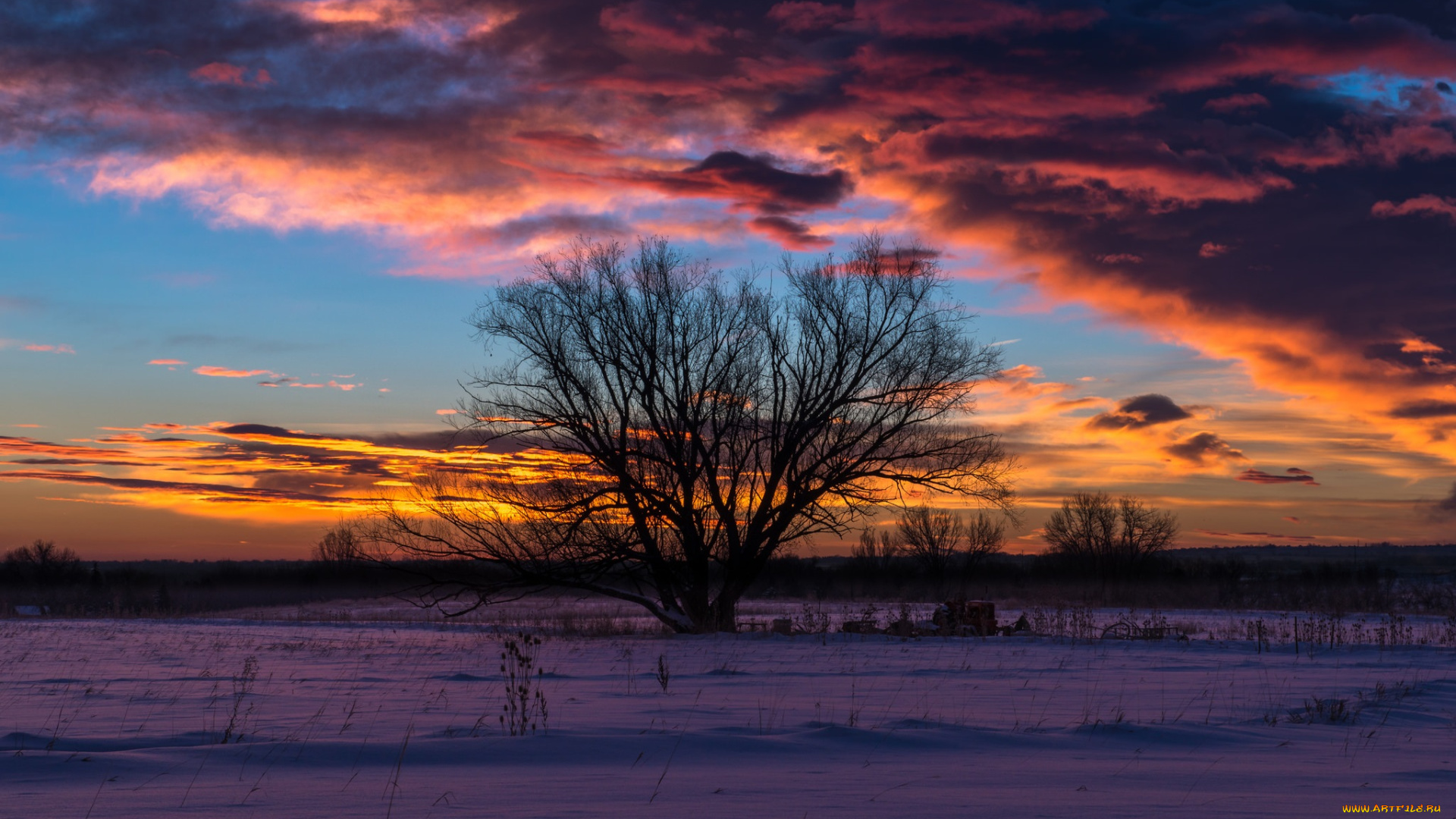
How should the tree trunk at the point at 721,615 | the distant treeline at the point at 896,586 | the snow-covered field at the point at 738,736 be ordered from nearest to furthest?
the snow-covered field at the point at 738,736, the tree trunk at the point at 721,615, the distant treeline at the point at 896,586

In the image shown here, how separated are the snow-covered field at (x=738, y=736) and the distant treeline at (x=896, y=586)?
36.6 feet

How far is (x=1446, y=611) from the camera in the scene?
31.2m

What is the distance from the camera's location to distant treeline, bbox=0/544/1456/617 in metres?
38.3

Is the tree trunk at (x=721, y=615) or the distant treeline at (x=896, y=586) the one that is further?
the distant treeline at (x=896, y=586)

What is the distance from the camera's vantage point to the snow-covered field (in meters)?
6.03

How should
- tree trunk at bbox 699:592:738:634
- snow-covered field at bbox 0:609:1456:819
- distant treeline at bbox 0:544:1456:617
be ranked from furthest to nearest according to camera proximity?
1. distant treeline at bbox 0:544:1456:617
2. tree trunk at bbox 699:592:738:634
3. snow-covered field at bbox 0:609:1456:819

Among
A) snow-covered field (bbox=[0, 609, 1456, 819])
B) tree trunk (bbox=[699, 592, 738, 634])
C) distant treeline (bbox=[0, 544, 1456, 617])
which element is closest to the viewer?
snow-covered field (bbox=[0, 609, 1456, 819])

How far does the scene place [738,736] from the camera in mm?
8625

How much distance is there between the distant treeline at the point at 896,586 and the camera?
126 ft

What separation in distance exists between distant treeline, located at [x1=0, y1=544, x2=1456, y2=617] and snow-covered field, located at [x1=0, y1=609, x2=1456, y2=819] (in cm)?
1117

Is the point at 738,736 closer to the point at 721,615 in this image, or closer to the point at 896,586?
the point at 721,615

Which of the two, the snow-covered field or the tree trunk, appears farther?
the tree trunk

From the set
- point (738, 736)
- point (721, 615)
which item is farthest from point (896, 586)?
point (738, 736)

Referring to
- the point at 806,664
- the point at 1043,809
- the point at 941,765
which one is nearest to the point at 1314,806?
the point at 1043,809
